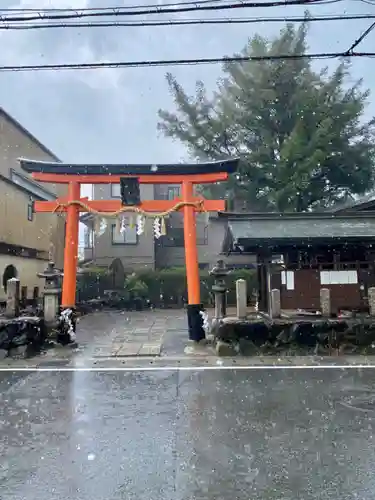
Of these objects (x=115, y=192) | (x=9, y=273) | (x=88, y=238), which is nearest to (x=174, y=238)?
(x=115, y=192)

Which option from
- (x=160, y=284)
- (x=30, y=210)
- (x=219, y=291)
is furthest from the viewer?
(x=160, y=284)

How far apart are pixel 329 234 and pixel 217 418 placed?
7406 millimetres

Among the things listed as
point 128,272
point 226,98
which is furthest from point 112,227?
point 226,98

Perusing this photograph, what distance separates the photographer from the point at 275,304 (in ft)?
39.3

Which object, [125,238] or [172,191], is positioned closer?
[125,238]

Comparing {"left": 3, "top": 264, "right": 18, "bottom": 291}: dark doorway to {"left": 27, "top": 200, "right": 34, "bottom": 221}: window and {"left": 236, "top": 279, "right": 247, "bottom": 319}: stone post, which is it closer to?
{"left": 27, "top": 200, "right": 34, "bottom": 221}: window

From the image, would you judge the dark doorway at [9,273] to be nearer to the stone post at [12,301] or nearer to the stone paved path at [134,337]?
the stone paved path at [134,337]

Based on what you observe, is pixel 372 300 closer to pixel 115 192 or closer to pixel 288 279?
pixel 288 279

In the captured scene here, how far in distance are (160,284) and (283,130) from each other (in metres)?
13.6

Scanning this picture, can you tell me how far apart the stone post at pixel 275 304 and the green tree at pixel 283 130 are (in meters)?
17.4

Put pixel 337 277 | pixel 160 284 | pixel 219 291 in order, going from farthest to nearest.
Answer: pixel 160 284 < pixel 219 291 < pixel 337 277

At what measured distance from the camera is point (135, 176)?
45.9ft

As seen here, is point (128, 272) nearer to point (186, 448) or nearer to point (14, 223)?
point (14, 223)

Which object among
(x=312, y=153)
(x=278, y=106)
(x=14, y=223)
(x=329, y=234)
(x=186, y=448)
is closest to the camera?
(x=186, y=448)
